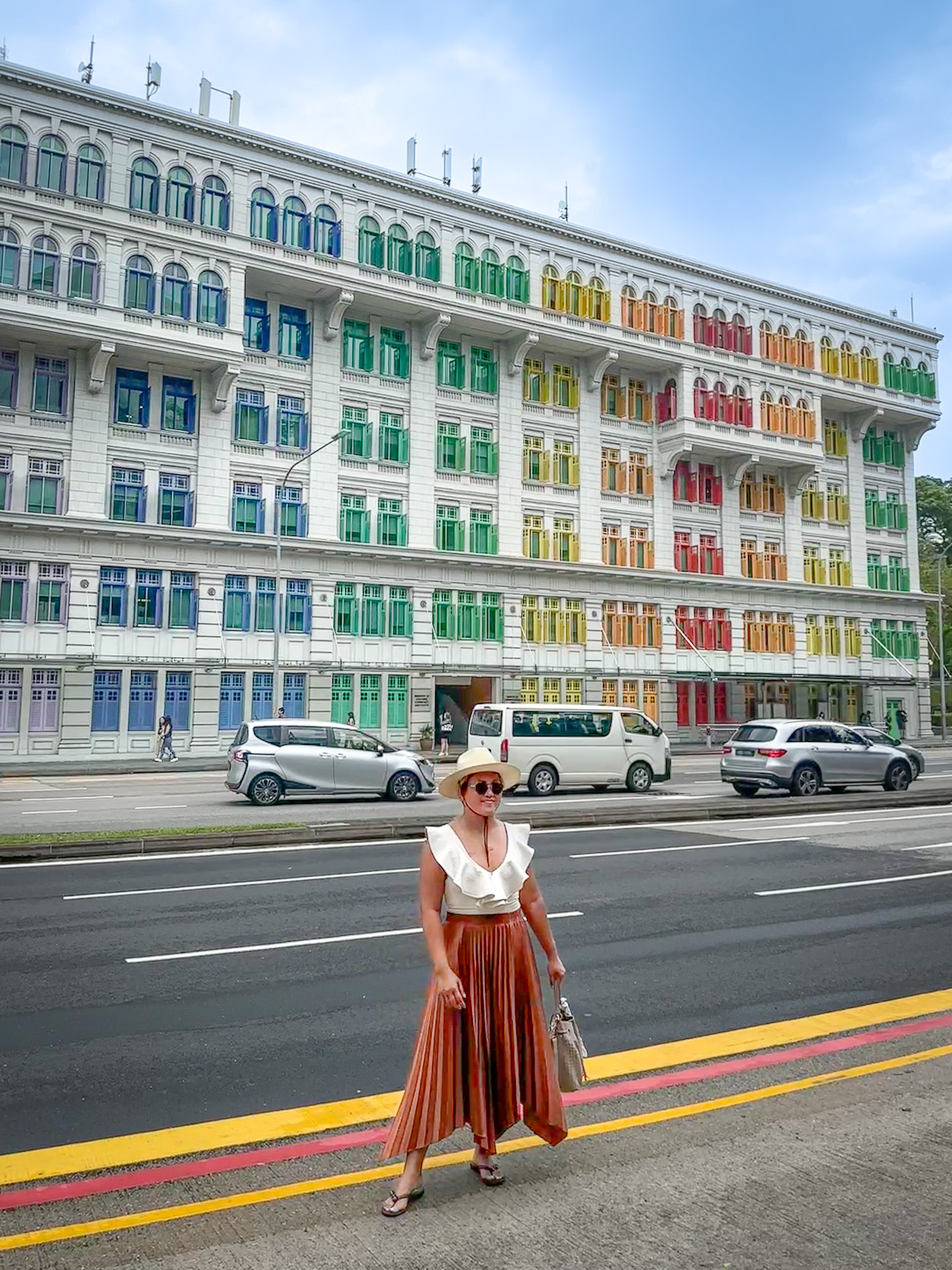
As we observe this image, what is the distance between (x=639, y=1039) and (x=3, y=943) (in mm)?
5653

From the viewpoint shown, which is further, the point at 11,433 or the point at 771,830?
the point at 11,433

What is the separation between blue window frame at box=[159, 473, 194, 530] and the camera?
121 ft

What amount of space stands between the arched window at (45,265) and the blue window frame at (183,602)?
10.3m

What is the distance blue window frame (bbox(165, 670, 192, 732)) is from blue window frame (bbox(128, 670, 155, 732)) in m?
0.50

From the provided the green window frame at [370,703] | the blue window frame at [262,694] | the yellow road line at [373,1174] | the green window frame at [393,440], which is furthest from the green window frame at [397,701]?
the yellow road line at [373,1174]

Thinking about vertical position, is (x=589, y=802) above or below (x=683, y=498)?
below

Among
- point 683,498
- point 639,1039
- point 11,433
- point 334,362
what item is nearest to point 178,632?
point 11,433

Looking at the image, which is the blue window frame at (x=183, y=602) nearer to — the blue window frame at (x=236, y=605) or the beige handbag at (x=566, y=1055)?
the blue window frame at (x=236, y=605)

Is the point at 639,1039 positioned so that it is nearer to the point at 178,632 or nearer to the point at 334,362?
the point at 178,632

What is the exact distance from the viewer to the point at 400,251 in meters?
41.2

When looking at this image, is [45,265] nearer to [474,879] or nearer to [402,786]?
[402,786]

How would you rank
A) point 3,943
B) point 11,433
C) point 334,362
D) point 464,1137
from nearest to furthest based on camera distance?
1. point 464,1137
2. point 3,943
3. point 11,433
4. point 334,362

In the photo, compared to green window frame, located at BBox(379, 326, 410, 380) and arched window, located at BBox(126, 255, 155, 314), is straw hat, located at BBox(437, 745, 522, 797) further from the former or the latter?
green window frame, located at BBox(379, 326, 410, 380)

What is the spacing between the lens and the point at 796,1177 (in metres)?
4.53
